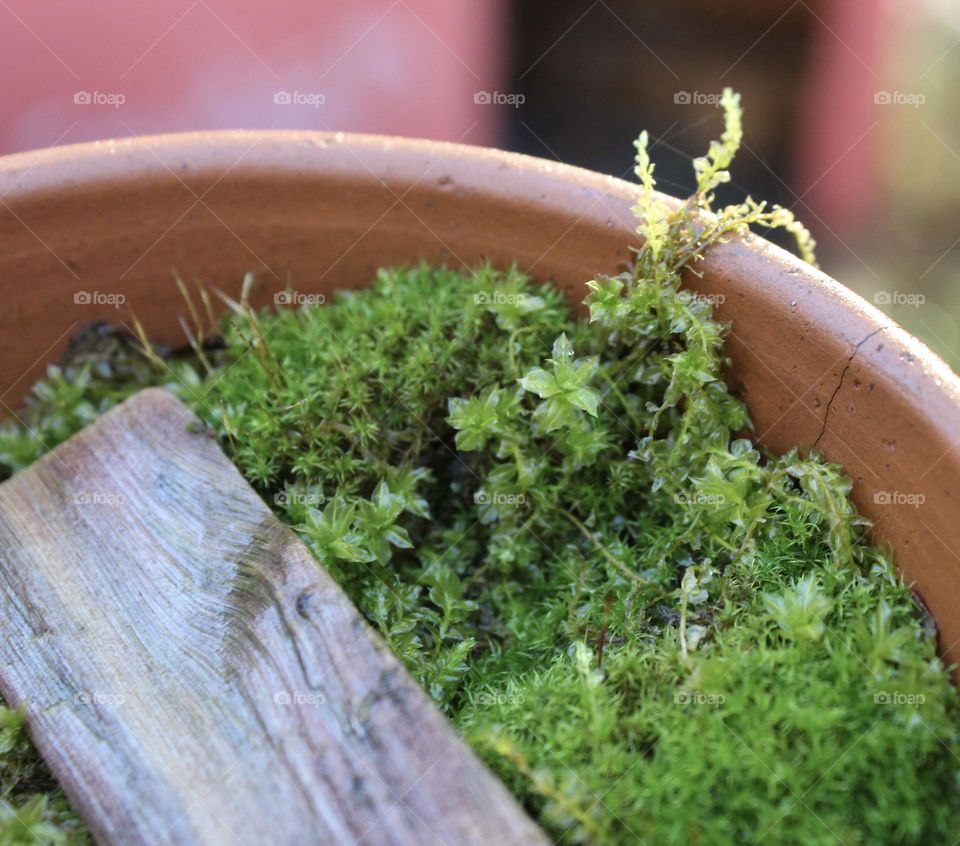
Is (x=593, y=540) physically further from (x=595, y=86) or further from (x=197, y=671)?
(x=595, y=86)

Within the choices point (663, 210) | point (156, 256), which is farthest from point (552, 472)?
point (156, 256)

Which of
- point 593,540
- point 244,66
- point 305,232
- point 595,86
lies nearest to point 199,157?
point 305,232

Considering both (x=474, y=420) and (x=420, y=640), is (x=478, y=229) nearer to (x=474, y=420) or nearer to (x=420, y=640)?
(x=474, y=420)

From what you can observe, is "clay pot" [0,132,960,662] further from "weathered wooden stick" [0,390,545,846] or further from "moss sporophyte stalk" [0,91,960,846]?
"weathered wooden stick" [0,390,545,846]

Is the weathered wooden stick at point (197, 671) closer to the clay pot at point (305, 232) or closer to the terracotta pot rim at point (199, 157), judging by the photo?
the clay pot at point (305, 232)

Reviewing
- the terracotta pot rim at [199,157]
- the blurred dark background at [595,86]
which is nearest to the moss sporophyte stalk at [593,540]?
the terracotta pot rim at [199,157]
